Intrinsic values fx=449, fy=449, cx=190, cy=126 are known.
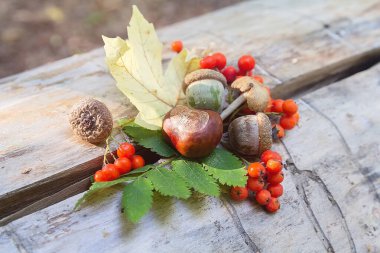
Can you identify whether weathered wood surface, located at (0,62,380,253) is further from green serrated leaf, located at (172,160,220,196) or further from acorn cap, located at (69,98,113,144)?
acorn cap, located at (69,98,113,144)

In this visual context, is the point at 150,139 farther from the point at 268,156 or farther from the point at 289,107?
the point at 289,107

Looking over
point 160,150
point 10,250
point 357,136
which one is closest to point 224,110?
point 160,150

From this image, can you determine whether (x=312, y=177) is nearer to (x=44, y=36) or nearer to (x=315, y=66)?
(x=315, y=66)

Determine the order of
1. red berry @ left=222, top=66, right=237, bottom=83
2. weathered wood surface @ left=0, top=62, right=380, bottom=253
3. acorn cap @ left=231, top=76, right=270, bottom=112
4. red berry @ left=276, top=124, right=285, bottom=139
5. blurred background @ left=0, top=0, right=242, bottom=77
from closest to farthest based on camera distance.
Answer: weathered wood surface @ left=0, top=62, right=380, bottom=253 → acorn cap @ left=231, top=76, right=270, bottom=112 → red berry @ left=276, top=124, right=285, bottom=139 → red berry @ left=222, top=66, right=237, bottom=83 → blurred background @ left=0, top=0, right=242, bottom=77

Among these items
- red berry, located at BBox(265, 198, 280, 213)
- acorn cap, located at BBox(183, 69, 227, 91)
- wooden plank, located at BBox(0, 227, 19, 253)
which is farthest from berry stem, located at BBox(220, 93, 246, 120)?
wooden plank, located at BBox(0, 227, 19, 253)

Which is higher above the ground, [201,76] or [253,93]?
[201,76]

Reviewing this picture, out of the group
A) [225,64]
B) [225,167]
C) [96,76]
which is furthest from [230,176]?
[96,76]
